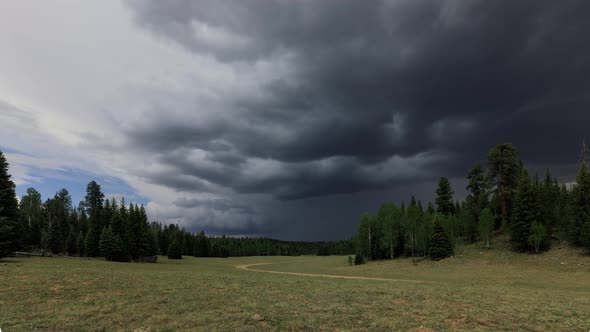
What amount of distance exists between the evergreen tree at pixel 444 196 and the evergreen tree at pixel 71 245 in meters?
97.7

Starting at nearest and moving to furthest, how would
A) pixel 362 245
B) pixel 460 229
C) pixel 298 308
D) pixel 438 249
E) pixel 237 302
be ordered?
pixel 298 308 < pixel 237 302 < pixel 438 249 < pixel 460 229 < pixel 362 245

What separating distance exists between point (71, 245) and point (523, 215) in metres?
103

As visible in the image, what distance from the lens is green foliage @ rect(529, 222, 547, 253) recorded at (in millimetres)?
57094

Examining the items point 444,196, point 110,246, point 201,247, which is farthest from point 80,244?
point 444,196

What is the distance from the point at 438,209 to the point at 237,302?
3387 inches

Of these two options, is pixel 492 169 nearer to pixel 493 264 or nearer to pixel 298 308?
Result: pixel 493 264

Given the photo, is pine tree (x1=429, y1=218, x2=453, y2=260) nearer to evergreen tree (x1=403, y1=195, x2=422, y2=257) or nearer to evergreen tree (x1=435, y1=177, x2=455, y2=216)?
evergreen tree (x1=403, y1=195, x2=422, y2=257)

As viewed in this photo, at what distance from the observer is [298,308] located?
1775 cm

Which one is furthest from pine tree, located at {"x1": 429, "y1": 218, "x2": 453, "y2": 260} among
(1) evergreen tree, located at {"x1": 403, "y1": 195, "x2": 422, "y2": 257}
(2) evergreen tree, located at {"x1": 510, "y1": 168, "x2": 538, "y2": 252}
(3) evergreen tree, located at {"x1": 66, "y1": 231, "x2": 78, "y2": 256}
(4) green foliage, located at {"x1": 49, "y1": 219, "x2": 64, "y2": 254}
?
(4) green foliage, located at {"x1": 49, "y1": 219, "x2": 64, "y2": 254}

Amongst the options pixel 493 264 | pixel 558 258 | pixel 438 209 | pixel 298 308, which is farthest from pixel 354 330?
pixel 438 209

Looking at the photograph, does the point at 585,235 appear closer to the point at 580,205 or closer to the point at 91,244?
the point at 580,205

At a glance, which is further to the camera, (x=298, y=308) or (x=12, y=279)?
(x=12, y=279)

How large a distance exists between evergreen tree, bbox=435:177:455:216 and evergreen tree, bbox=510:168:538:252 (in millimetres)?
26642

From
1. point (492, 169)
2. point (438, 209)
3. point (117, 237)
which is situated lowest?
point (117, 237)
